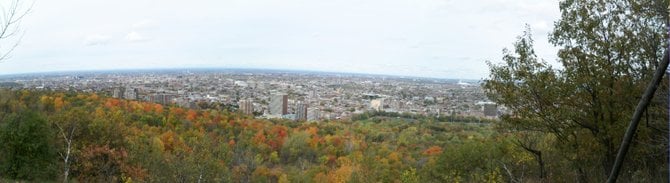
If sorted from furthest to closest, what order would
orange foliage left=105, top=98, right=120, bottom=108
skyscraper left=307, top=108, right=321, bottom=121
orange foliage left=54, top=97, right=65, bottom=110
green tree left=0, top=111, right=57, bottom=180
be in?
1. skyscraper left=307, top=108, right=321, bottom=121
2. orange foliage left=105, top=98, right=120, bottom=108
3. orange foliage left=54, top=97, right=65, bottom=110
4. green tree left=0, top=111, right=57, bottom=180

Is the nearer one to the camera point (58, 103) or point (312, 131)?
point (58, 103)

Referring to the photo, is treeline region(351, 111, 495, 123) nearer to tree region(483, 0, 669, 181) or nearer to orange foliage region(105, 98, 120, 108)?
orange foliage region(105, 98, 120, 108)

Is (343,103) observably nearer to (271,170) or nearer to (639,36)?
(271,170)

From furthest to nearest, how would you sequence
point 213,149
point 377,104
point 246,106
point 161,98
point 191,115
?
point 377,104
point 246,106
point 161,98
point 191,115
point 213,149

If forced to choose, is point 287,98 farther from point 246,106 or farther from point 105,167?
point 105,167

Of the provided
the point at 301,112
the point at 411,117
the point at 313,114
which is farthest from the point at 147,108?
the point at 411,117

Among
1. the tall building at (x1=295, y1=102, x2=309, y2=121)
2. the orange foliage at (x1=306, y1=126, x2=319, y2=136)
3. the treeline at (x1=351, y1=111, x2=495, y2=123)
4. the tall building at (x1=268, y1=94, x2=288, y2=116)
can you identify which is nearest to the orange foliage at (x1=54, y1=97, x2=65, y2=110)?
the orange foliage at (x1=306, y1=126, x2=319, y2=136)

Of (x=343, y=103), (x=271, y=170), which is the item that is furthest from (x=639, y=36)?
(x=343, y=103)

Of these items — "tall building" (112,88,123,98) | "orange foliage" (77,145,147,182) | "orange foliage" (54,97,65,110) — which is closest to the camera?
"orange foliage" (77,145,147,182)
